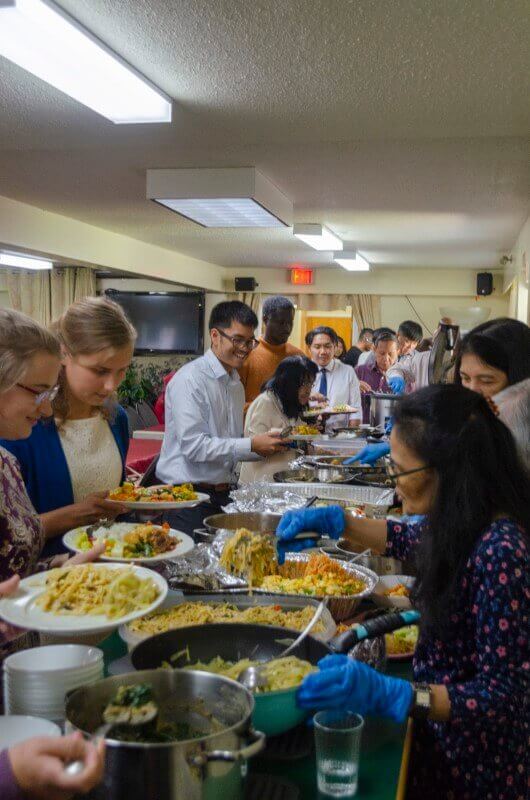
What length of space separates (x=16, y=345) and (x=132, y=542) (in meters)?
0.61

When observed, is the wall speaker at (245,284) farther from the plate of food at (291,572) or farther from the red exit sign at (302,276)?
the plate of food at (291,572)

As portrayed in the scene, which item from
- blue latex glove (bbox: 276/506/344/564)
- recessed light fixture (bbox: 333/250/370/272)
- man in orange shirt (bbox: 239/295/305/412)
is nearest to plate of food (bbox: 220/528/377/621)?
blue latex glove (bbox: 276/506/344/564)

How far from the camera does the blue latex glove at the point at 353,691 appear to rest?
1.15 m

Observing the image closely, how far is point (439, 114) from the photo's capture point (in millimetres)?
3336

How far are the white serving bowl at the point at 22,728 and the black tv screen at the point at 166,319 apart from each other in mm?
8949

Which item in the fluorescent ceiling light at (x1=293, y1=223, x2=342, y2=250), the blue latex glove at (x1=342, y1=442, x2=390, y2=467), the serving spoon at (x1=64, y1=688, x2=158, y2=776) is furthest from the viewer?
the fluorescent ceiling light at (x1=293, y1=223, x2=342, y2=250)

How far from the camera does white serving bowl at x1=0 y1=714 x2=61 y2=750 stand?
1027 millimetres

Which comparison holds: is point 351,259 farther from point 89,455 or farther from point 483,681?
point 483,681

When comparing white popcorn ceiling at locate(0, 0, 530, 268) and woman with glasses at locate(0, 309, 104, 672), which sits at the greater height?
white popcorn ceiling at locate(0, 0, 530, 268)

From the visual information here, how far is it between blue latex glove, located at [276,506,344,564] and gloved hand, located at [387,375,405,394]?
4.18 metres

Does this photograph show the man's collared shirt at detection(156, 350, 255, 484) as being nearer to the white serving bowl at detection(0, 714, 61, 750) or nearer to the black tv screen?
the white serving bowl at detection(0, 714, 61, 750)

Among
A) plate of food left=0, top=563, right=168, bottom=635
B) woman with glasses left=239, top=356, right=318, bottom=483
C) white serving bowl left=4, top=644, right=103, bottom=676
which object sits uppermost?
woman with glasses left=239, top=356, right=318, bottom=483

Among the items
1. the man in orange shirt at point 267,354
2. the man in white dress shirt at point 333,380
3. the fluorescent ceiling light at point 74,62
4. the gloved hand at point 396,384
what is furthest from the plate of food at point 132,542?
the gloved hand at point 396,384

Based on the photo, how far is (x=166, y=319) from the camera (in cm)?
1002
